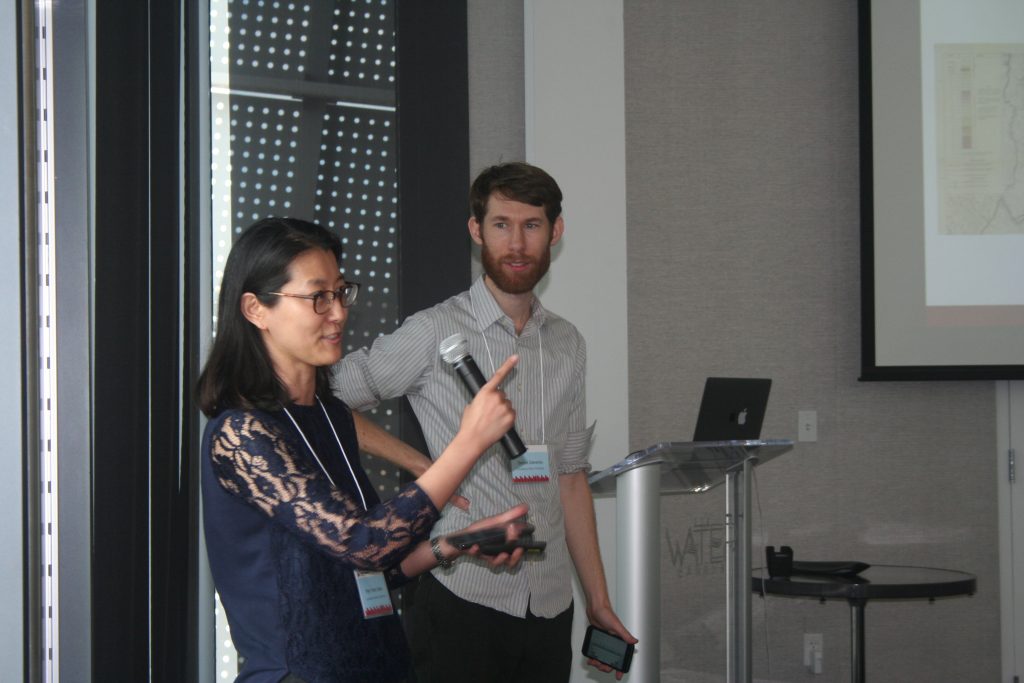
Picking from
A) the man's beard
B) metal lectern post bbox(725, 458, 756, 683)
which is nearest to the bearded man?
the man's beard

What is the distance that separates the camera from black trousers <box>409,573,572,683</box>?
220 centimetres

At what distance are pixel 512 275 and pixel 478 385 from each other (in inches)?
34.5

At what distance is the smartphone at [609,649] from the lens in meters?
2.08

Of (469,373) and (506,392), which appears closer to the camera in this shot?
(469,373)

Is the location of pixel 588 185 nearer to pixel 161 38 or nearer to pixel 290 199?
pixel 290 199

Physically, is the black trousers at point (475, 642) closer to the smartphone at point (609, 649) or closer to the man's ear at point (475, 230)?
the smartphone at point (609, 649)

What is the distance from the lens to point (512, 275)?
245 centimetres

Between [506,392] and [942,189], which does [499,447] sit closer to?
[506,392]

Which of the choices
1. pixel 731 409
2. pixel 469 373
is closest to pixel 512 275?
pixel 731 409

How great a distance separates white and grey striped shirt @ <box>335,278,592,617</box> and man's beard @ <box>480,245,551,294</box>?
0.16 feet

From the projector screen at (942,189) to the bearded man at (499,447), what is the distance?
151cm

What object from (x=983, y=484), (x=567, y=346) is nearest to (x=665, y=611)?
(x=567, y=346)

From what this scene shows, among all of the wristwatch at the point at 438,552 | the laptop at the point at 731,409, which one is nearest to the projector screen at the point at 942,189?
the laptop at the point at 731,409

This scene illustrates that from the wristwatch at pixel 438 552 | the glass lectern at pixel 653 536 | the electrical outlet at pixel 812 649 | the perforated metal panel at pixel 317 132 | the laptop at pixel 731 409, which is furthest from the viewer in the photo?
→ the electrical outlet at pixel 812 649
